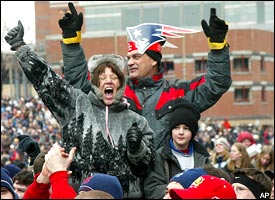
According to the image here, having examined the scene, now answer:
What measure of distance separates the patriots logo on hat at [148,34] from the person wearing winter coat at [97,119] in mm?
909

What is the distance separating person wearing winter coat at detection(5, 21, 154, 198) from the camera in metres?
6.75

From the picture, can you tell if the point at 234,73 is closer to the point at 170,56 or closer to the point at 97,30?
the point at 170,56

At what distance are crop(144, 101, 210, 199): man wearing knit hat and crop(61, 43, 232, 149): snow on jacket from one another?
153mm

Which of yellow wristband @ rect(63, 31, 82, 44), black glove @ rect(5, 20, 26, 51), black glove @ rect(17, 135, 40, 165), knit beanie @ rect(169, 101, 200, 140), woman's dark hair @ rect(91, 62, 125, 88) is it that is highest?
black glove @ rect(5, 20, 26, 51)

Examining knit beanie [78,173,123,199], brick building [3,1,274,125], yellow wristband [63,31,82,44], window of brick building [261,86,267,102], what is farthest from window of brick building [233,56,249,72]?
knit beanie [78,173,123,199]

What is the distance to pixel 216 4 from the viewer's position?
70.6 metres

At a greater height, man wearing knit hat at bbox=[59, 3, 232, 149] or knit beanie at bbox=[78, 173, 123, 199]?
man wearing knit hat at bbox=[59, 3, 232, 149]

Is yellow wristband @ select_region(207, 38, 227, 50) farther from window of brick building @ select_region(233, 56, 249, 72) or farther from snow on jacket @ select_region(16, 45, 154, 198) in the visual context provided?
window of brick building @ select_region(233, 56, 249, 72)

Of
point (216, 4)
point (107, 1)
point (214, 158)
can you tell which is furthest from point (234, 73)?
point (214, 158)

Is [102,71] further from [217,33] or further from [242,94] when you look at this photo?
[242,94]

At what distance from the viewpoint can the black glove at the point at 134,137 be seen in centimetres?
650

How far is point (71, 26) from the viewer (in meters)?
7.59

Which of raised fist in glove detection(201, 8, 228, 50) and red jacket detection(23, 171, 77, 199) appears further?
raised fist in glove detection(201, 8, 228, 50)

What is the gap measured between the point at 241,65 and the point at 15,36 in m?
70.1
